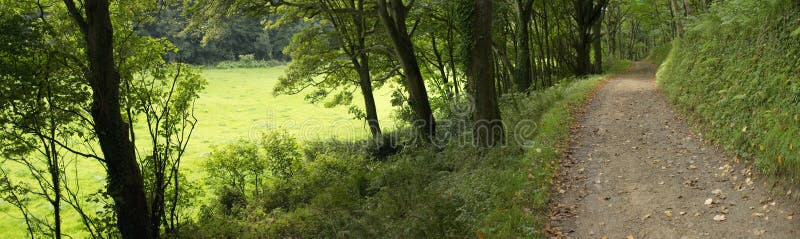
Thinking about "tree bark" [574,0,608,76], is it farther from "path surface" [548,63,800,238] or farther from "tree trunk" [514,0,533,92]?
"path surface" [548,63,800,238]

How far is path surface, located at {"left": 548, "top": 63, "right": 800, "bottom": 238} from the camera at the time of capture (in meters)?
5.35

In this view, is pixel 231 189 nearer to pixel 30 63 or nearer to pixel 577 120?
pixel 30 63

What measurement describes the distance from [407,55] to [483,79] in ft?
13.5

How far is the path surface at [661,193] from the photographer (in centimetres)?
535

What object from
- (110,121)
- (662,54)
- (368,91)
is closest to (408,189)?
Result: (110,121)

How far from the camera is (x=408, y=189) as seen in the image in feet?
33.5

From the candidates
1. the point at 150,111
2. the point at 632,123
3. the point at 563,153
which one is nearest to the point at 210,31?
the point at 150,111

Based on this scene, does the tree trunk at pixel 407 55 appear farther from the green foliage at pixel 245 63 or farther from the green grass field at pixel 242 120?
the green foliage at pixel 245 63

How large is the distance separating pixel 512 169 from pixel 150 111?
7475 mm

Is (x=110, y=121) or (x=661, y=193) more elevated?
(x=110, y=121)

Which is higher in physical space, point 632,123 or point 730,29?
point 730,29

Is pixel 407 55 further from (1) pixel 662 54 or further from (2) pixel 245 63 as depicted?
(2) pixel 245 63

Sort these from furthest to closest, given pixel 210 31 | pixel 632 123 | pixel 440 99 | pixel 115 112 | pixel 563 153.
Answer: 1. pixel 440 99
2. pixel 210 31
3. pixel 632 123
4. pixel 563 153
5. pixel 115 112

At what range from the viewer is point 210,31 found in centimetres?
1203
